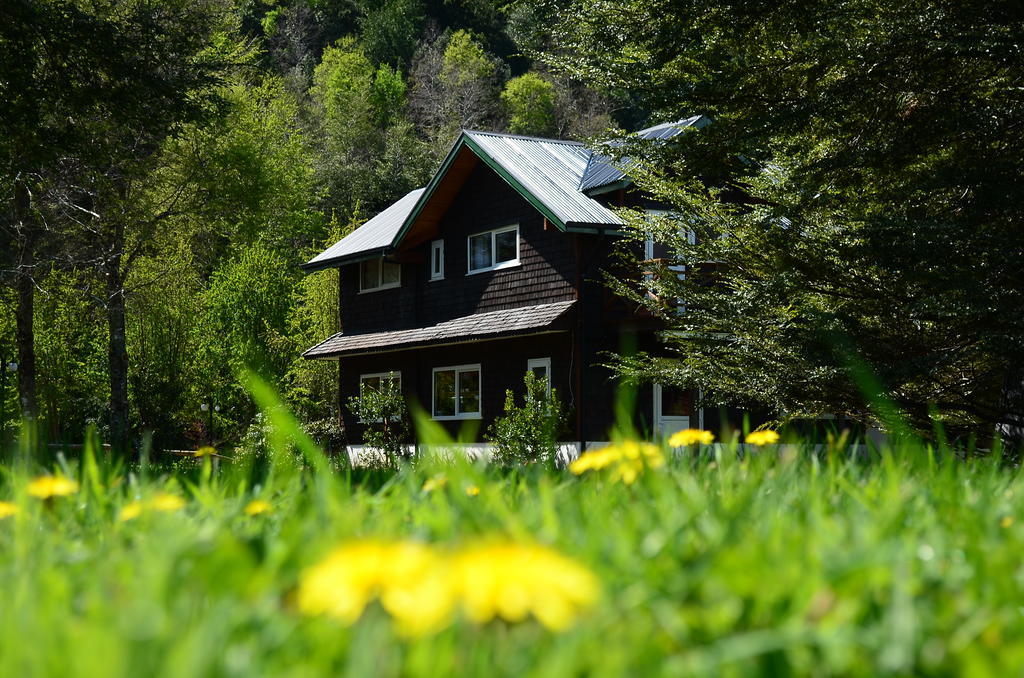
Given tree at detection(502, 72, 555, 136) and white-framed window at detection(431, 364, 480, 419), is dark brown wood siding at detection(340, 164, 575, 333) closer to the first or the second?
white-framed window at detection(431, 364, 480, 419)

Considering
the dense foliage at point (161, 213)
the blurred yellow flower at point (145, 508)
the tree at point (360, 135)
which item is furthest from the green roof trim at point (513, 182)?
the tree at point (360, 135)

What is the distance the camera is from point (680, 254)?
39.3ft

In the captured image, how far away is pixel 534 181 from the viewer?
74.7 feet

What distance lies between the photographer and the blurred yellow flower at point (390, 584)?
1021 millimetres

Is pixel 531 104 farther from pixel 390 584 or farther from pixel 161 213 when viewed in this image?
pixel 390 584

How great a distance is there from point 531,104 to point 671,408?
44.6 metres

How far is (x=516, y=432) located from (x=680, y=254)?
29.0ft

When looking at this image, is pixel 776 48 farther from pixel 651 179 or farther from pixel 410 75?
pixel 410 75

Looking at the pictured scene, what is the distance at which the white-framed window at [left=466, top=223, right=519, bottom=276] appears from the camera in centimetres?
2422

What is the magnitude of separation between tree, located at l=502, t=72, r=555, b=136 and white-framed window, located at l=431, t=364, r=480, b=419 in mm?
39205

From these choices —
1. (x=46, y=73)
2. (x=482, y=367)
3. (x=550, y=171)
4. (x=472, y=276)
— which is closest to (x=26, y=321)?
(x=472, y=276)

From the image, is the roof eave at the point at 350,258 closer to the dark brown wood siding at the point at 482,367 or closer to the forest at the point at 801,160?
the dark brown wood siding at the point at 482,367

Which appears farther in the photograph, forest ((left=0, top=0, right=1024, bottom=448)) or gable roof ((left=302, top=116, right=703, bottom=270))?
gable roof ((left=302, top=116, right=703, bottom=270))

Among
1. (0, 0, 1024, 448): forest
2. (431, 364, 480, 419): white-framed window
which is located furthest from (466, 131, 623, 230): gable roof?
(0, 0, 1024, 448): forest
